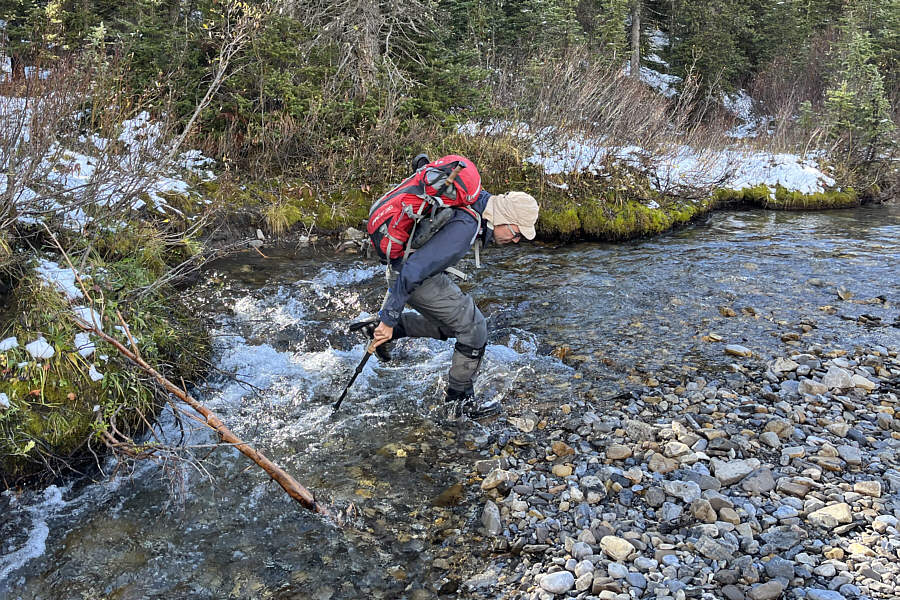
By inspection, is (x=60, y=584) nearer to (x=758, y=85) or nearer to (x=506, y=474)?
(x=506, y=474)

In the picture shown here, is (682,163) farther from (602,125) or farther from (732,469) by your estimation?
(732,469)

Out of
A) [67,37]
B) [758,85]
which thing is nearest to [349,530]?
[67,37]

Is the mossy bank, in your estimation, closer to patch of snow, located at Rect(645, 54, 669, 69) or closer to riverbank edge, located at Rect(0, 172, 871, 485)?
riverbank edge, located at Rect(0, 172, 871, 485)

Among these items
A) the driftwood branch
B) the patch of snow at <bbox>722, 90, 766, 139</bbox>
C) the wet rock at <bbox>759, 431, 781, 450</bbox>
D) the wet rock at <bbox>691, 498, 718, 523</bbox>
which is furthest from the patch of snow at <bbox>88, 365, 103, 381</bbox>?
the patch of snow at <bbox>722, 90, 766, 139</bbox>

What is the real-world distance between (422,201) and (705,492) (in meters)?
2.96

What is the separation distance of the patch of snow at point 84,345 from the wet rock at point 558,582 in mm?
3823

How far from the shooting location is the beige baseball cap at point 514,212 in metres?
4.71

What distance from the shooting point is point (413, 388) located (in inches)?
244

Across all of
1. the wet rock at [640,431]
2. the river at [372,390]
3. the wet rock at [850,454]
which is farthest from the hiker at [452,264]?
the wet rock at [850,454]

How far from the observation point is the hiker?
468cm

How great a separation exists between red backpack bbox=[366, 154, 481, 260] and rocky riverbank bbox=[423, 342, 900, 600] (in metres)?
1.99

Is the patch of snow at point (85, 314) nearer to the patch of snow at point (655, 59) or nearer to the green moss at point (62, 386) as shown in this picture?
the green moss at point (62, 386)

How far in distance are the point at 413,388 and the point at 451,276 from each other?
143 cm

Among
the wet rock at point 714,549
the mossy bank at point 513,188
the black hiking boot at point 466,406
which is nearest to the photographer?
the wet rock at point 714,549
